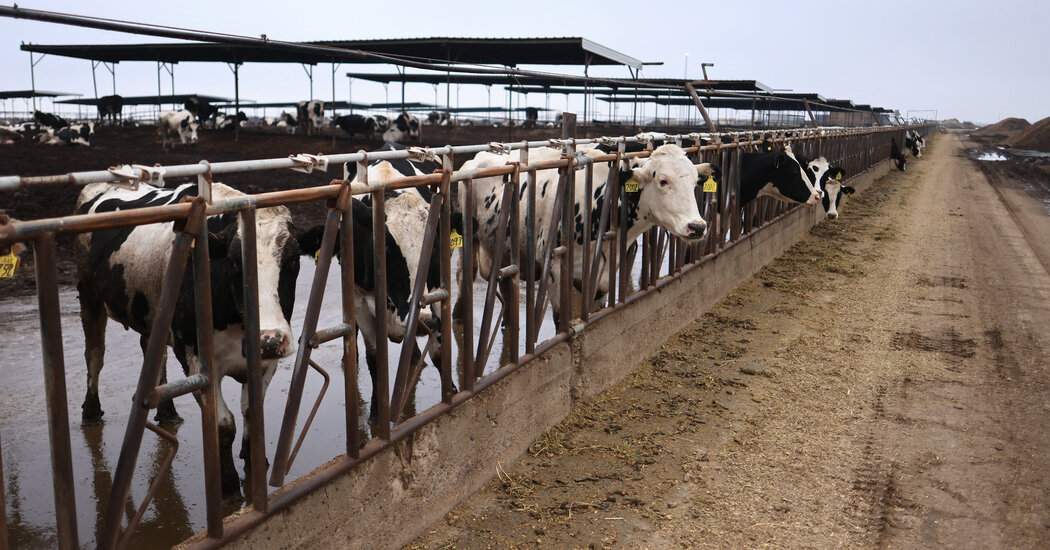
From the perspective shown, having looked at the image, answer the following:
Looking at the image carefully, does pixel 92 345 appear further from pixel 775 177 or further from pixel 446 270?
pixel 775 177

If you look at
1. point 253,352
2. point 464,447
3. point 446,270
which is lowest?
point 464,447

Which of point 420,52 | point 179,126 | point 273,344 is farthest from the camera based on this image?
point 179,126

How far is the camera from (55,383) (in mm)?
2271

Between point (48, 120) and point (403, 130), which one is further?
point (403, 130)

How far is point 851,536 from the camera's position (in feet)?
13.2

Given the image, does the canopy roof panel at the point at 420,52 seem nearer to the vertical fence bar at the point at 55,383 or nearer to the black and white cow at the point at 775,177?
the black and white cow at the point at 775,177

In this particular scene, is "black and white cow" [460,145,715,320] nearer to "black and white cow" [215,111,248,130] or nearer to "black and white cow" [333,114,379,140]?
"black and white cow" [333,114,379,140]

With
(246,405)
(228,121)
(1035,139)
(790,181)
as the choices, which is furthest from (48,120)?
(1035,139)

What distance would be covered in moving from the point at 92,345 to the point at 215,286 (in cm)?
181

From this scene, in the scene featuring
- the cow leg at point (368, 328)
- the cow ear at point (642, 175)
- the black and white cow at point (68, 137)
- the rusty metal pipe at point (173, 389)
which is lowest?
the cow leg at point (368, 328)

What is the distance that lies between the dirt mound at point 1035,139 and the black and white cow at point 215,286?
6585cm

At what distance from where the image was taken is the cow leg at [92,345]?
5.22 meters

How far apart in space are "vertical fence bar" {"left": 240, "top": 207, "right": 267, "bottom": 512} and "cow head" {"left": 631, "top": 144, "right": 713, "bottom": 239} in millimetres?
3953

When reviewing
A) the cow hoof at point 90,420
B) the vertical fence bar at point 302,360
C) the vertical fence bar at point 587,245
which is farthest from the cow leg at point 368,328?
the vertical fence bar at point 302,360
